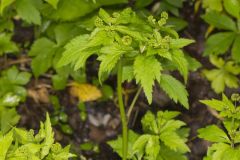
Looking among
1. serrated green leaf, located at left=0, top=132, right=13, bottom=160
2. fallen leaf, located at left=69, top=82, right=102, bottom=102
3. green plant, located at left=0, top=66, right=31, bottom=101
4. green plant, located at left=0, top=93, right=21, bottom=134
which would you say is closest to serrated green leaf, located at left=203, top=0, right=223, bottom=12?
fallen leaf, located at left=69, top=82, right=102, bottom=102

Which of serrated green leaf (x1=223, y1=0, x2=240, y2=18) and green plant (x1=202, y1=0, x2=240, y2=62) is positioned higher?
serrated green leaf (x1=223, y1=0, x2=240, y2=18)

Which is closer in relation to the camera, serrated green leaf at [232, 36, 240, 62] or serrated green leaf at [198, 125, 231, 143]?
serrated green leaf at [198, 125, 231, 143]

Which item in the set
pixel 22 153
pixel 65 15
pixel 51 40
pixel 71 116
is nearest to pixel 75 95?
pixel 71 116

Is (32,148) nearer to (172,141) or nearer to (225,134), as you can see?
(172,141)

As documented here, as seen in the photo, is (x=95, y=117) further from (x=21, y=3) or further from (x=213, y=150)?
(x=213, y=150)

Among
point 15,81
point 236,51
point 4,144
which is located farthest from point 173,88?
point 15,81

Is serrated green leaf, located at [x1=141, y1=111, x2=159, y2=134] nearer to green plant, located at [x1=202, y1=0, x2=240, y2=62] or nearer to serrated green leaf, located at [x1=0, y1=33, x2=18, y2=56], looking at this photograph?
green plant, located at [x1=202, y1=0, x2=240, y2=62]

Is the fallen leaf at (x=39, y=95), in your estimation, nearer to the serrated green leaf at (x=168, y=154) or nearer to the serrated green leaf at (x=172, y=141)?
the serrated green leaf at (x=168, y=154)
